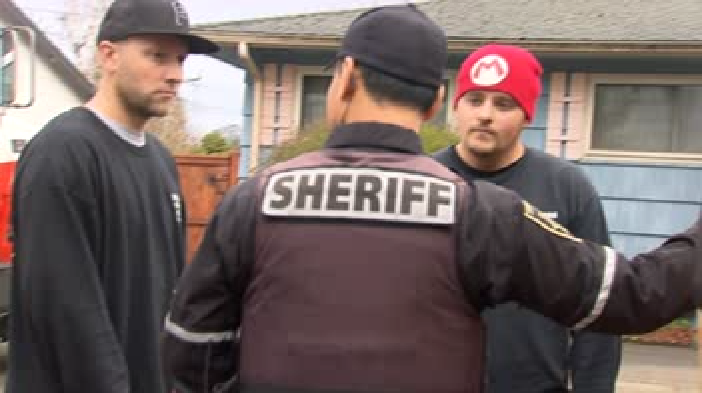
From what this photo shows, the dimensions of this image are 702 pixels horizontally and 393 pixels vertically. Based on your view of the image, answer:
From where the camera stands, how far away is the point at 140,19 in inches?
108

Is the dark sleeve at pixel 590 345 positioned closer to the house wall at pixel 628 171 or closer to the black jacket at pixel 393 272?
the black jacket at pixel 393 272

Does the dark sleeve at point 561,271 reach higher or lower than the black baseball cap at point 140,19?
lower

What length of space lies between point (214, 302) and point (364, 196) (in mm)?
370

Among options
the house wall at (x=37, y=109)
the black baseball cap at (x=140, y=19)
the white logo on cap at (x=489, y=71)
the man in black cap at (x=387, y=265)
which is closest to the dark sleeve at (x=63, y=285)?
the black baseball cap at (x=140, y=19)

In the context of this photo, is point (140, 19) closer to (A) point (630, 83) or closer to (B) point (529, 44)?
(B) point (529, 44)

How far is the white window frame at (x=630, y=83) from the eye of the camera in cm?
985

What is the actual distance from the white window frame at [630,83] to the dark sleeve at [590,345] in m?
7.32

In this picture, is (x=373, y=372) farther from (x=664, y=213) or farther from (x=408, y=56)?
(x=664, y=213)

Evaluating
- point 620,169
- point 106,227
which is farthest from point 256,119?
point 106,227

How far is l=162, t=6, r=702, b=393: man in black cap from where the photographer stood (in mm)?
1710

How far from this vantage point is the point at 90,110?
8.75 feet

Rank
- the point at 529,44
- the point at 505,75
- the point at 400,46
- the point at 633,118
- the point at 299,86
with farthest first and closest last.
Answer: the point at 299,86
the point at 633,118
the point at 529,44
the point at 505,75
the point at 400,46

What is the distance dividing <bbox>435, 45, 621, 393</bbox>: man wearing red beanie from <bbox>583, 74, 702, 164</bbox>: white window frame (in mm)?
7153

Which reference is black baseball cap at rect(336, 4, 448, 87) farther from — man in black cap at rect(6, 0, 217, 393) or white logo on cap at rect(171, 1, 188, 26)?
white logo on cap at rect(171, 1, 188, 26)
